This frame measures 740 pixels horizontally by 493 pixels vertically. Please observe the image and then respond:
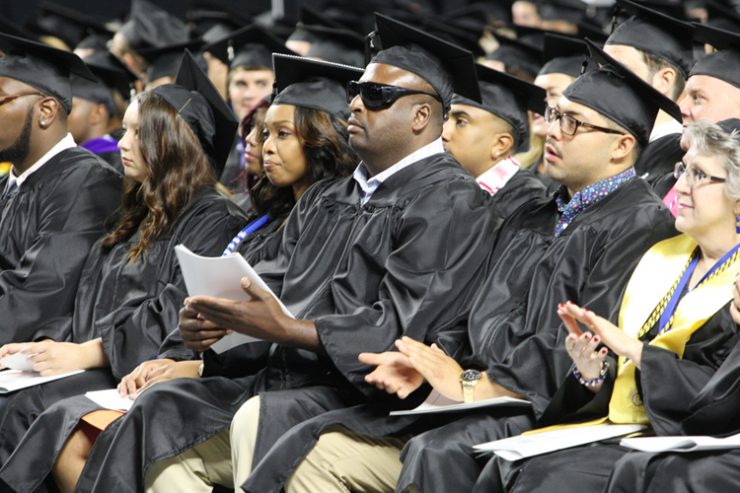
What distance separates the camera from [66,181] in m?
5.23

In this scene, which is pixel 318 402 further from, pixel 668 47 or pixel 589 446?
pixel 668 47

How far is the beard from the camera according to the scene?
210 inches

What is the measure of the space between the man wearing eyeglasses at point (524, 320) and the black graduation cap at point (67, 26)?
5.74 m

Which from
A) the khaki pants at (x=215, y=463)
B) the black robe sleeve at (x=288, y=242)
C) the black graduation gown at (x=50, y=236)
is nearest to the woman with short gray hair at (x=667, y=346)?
the khaki pants at (x=215, y=463)

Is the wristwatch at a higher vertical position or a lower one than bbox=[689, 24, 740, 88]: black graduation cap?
lower

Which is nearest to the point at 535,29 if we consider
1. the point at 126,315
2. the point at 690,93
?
the point at 690,93

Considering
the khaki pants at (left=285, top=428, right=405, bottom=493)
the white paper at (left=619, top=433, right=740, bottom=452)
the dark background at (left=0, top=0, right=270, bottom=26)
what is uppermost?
the white paper at (left=619, top=433, right=740, bottom=452)

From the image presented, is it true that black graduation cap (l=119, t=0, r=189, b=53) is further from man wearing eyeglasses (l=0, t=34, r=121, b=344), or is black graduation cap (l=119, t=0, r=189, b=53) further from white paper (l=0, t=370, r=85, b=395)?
white paper (l=0, t=370, r=85, b=395)

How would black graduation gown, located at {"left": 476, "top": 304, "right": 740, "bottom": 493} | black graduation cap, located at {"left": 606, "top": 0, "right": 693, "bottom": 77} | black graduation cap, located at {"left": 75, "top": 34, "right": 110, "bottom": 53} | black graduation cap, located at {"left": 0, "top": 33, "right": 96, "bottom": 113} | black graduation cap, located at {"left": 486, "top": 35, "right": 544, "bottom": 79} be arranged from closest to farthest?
black graduation gown, located at {"left": 476, "top": 304, "right": 740, "bottom": 493} < black graduation cap, located at {"left": 606, "top": 0, "right": 693, "bottom": 77} < black graduation cap, located at {"left": 0, "top": 33, "right": 96, "bottom": 113} < black graduation cap, located at {"left": 486, "top": 35, "right": 544, "bottom": 79} < black graduation cap, located at {"left": 75, "top": 34, "right": 110, "bottom": 53}

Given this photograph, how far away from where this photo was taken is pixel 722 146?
338 cm

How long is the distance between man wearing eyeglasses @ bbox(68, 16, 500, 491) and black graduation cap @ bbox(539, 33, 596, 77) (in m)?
1.34

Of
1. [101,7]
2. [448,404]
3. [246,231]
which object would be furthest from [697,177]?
[101,7]

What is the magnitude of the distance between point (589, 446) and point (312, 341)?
3.16 ft

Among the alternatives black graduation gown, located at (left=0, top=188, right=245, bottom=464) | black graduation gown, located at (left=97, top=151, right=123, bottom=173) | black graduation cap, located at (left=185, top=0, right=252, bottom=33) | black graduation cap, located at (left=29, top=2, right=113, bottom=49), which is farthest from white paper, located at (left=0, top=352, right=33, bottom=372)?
black graduation cap, located at (left=185, top=0, right=252, bottom=33)
